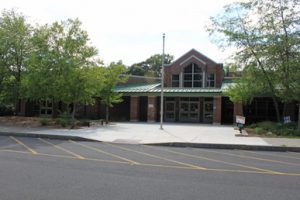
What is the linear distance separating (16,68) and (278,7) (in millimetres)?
19986

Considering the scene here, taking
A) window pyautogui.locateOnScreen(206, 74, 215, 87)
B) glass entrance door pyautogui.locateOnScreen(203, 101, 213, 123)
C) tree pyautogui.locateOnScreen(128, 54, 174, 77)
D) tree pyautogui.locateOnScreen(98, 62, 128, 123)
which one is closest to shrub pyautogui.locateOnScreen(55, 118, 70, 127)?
tree pyautogui.locateOnScreen(98, 62, 128, 123)

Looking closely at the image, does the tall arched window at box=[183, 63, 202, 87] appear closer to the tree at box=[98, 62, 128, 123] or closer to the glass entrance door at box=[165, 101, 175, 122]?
the glass entrance door at box=[165, 101, 175, 122]

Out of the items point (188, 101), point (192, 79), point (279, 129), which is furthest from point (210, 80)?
point (279, 129)

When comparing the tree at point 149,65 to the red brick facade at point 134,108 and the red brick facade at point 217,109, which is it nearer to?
the red brick facade at point 134,108

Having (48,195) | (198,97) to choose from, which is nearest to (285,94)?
(198,97)

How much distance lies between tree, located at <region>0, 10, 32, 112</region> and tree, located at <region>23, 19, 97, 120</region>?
9.01ft

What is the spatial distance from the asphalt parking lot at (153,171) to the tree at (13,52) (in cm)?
1648

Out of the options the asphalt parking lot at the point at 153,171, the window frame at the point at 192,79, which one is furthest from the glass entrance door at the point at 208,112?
the asphalt parking lot at the point at 153,171

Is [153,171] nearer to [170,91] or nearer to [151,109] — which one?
[170,91]

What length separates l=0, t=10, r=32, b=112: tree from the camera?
95.3 ft

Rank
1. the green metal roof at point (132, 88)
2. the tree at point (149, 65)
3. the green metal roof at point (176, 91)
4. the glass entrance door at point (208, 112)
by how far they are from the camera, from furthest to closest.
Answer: the tree at point (149, 65) → the green metal roof at point (132, 88) → the glass entrance door at point (208, 112) → the green metal roof at point (176, 91)

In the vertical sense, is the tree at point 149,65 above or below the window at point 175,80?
above

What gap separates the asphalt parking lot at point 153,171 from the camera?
765cm

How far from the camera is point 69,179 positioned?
8.55 m
